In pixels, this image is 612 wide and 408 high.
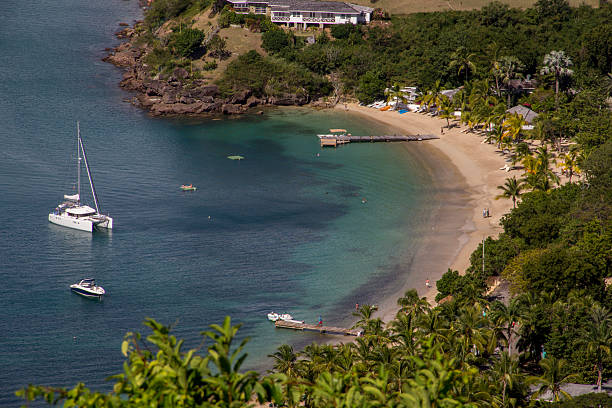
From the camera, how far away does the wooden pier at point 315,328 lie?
6456 cm

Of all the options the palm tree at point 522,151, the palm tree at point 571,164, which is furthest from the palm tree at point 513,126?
the palm tree at point 571,164

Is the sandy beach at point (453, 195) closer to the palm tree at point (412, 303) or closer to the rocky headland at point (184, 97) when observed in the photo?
the palm tree at point (412, 303)

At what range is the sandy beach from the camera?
75812 millimetres

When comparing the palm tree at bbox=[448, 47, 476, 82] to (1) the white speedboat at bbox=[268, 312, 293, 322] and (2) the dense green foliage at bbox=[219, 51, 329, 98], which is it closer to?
(2) the dense green foliage at bbox=[219, 51, 329, 98]

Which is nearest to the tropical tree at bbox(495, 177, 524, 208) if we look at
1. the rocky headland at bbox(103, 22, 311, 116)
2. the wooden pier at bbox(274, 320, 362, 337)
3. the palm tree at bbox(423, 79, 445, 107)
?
the wooden pier at bbox(274, 320, 362, 337)

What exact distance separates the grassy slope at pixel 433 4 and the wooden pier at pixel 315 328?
115489 millimetres

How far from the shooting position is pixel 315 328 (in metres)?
65.0

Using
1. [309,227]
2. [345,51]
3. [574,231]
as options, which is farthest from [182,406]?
[345,51]

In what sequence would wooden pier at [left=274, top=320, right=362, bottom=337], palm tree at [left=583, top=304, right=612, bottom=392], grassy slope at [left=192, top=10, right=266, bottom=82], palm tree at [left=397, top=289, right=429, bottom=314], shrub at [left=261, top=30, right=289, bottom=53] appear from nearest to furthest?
palm tree at [left=583, top=304, right=612, bottom=392] → palm tree at [left=397, top=289, right=429, bottom=314] → wooden pier at [left=274, top=320, right=362, bottom=337] → grassy slope at [left=192, top=10, right=266, bottom=82] → shrub at [left=261, top=30, right=289, bottom=53]

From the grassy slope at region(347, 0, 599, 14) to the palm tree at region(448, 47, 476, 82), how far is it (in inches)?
1392

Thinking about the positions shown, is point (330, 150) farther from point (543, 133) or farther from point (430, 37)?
point (430, 37)

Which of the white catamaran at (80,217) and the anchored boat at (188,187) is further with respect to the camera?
the anchored boat at (188,187)

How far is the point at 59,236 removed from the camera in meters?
83.2

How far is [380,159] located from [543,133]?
23.6 metres
